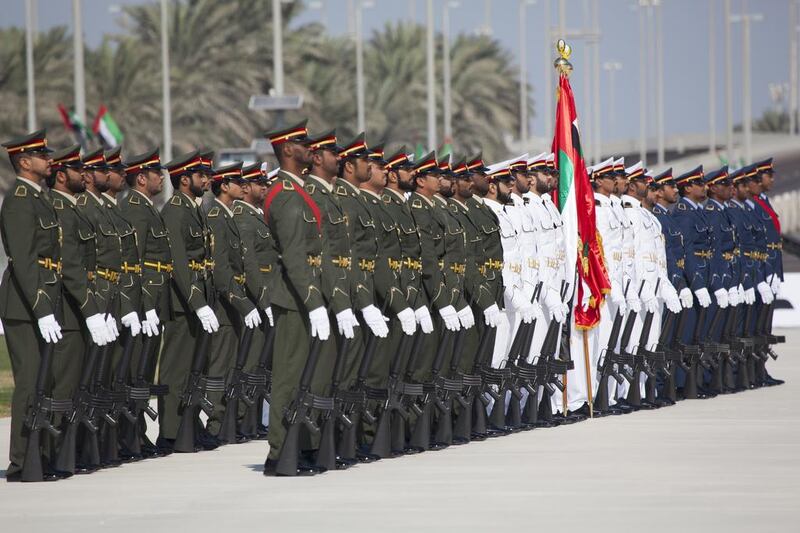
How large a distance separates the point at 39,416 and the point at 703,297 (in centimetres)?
830

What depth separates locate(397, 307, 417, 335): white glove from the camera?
13.4 m

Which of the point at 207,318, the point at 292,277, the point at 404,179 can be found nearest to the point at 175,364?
the point at 207,318

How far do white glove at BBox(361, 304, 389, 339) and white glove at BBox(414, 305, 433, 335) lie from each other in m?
0.97

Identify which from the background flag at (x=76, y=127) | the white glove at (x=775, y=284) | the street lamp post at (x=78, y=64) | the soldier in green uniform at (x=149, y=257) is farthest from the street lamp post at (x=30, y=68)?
the soldier in green uniform at (x=149, y=257)

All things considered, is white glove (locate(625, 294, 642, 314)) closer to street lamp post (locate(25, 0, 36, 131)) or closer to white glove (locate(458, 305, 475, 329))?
white glove (locate(458, 305, 475, 329))

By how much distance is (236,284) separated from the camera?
49.1ft

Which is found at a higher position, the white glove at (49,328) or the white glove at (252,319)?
the white glove at (49,328)

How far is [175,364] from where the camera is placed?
14.5m

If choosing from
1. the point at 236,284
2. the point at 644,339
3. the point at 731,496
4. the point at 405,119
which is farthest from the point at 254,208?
the point at 405,119

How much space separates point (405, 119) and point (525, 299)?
4916cm

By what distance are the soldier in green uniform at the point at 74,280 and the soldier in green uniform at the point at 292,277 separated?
3.54ft

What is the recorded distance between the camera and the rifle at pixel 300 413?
40.4 feet

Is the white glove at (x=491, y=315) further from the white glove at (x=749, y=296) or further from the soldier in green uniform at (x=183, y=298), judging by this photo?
the white glove at (x=749, y=296)

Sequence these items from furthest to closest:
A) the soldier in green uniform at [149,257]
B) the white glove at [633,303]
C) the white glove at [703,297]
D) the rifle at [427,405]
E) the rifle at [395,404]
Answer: the white glove at [703,297]
the white glove at [633,303]
the rifle at [427,405]
the soldier in green uniform at [149,257]
the rifle at [395,404]
